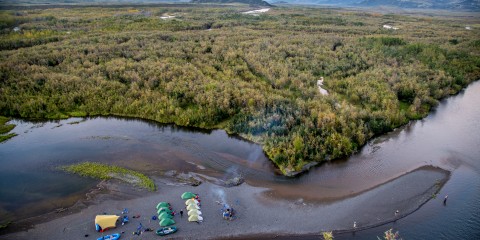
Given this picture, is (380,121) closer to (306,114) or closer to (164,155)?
(306,114)

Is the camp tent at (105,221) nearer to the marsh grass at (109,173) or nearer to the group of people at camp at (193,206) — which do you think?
the marsh grass at (109,173)

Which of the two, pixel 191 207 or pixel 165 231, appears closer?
pixel 165 231

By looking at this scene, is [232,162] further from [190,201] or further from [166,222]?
[166,222]

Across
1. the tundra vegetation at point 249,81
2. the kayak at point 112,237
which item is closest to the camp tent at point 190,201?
the kayak at point 112,237

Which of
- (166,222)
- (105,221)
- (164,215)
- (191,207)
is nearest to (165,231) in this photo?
(166,222)

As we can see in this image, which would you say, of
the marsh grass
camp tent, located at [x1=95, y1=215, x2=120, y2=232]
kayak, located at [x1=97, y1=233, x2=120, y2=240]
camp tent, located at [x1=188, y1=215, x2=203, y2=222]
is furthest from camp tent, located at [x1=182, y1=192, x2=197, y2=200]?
kayak, located at [x1=97, y1=233, x2=120, y2=240]
